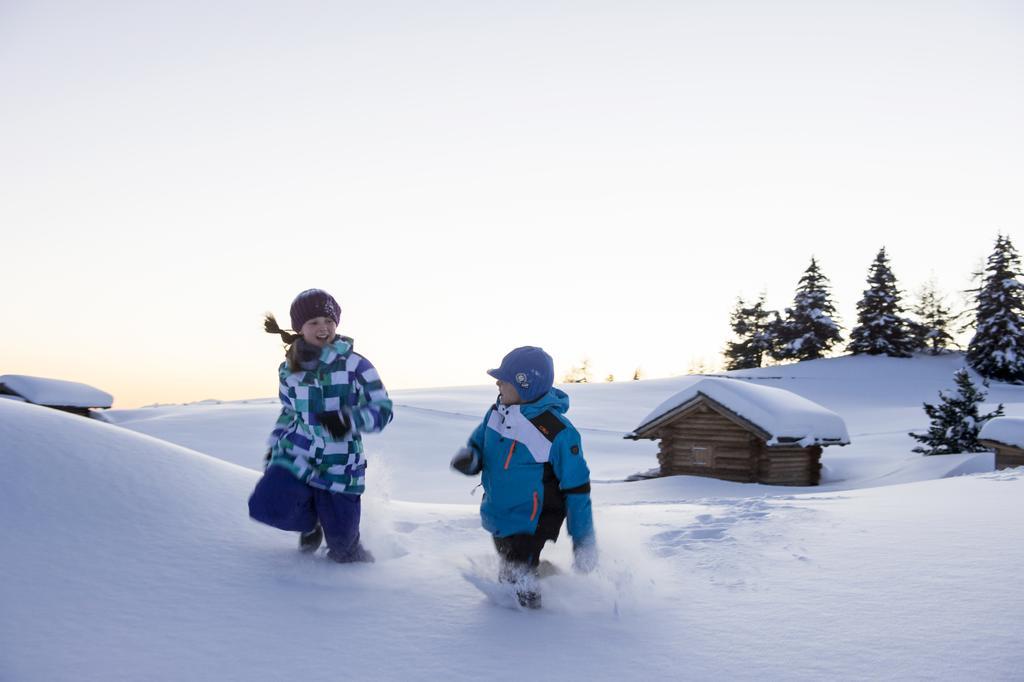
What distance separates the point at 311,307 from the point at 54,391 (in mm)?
22943

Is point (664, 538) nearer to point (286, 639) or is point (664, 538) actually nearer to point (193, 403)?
point (286, 639)

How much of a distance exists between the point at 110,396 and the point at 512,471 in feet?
82.9

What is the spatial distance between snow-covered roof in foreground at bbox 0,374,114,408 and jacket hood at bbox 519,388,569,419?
906 inches

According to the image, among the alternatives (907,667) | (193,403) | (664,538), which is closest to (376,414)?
(664,538)

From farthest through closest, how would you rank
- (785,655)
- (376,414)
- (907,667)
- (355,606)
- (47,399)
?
(47,399) < (376,414) < (355,606) < (785,655) < (907,667)

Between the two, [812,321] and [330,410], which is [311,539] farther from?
[812,321]

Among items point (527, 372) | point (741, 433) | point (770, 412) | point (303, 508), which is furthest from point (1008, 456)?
point (303, 508)

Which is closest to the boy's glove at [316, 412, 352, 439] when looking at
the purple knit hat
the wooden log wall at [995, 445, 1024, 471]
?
the purple knit hat

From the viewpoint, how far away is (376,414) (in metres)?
3.86

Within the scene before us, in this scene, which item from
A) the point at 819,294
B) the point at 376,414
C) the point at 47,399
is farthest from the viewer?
the point at 819,294

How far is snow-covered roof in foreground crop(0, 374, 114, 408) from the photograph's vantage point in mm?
22062

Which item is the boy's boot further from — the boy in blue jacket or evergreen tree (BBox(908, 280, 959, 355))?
evergreen tree (BBox(908, 280, 959, 355))

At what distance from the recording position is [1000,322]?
1459 inches

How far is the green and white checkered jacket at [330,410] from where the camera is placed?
12.6 feet
